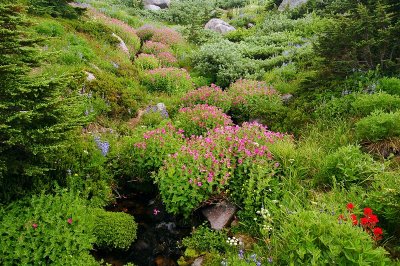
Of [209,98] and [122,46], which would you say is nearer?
[209,98]

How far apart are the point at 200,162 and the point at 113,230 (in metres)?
1.97

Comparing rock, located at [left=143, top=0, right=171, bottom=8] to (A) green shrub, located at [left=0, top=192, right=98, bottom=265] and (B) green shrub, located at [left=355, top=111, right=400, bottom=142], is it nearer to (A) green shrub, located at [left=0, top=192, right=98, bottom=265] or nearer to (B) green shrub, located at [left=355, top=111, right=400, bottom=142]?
(B) green shrub, located at [left=355, top=111, right=400, bottom=142]

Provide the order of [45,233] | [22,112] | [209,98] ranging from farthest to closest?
[209,98], [45,233], [22,112]

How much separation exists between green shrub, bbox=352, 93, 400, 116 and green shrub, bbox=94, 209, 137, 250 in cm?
549

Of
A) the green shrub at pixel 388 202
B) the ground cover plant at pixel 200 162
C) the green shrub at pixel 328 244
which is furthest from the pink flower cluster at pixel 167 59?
the green shrub at pixel 328 244

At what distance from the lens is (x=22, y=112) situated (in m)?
4.62

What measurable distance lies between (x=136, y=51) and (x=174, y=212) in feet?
35.2

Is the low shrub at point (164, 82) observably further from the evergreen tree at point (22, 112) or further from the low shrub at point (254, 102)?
the evergreen tree at point (22, 112)

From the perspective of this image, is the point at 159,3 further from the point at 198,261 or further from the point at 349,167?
the point at 198,261

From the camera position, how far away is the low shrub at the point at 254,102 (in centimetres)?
924

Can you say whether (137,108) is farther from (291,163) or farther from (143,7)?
(143,7)

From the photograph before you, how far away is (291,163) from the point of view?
6230mm

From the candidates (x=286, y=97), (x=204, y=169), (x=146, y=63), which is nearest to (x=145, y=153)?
(x=204, y=169)

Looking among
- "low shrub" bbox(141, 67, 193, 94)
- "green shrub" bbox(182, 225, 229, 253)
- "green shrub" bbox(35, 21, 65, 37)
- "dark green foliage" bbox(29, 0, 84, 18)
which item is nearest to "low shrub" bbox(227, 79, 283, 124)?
"low shrub" bbox(141, 67, 193, 94)
